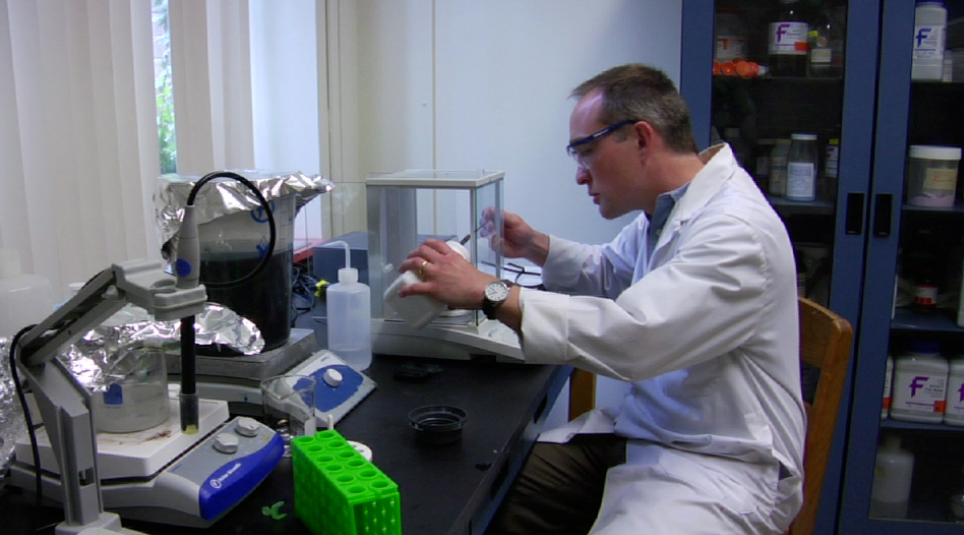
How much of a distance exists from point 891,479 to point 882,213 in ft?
2.67

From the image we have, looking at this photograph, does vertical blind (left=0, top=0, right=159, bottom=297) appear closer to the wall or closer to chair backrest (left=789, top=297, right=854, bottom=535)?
the wall

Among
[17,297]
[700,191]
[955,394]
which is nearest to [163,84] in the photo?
[17,297]

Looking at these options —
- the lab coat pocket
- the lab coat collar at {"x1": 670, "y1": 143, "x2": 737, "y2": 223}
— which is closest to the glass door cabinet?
the lab coat collar at {"x1": 670, "y1": 143, "x2": 737, "y2": 223}

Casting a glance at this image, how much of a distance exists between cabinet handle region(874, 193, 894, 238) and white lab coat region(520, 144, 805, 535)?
840 millimetres

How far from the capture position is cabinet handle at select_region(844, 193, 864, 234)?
6.49 ft

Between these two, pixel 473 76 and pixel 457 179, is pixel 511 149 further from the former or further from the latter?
pixel 457 179

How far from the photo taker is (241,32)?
6.56 feet

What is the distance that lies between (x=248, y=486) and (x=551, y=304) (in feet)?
1.74

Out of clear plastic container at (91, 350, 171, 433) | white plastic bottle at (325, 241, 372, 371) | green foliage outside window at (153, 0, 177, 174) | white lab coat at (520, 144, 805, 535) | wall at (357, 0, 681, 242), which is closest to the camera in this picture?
clear plastic container at (91, 350, 171, 433)

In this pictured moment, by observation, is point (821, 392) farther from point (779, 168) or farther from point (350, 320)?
point (779, 168)

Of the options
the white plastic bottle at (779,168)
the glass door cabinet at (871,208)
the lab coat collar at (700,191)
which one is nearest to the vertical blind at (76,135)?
the lab coat collar at (700,191)

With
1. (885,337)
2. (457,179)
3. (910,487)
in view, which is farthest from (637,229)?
(910,487)

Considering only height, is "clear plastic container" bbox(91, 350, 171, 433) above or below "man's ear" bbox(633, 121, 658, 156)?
below

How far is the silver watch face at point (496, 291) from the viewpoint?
1.21 metres
